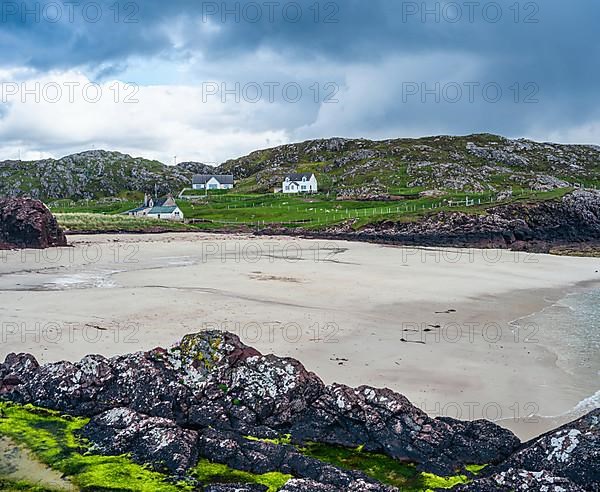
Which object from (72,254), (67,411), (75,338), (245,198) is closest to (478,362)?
(67,411)

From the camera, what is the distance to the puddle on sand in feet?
24.9

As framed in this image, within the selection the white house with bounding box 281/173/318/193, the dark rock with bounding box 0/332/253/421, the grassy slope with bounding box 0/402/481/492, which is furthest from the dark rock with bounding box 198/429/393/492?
the white house with bounding box 281/173/318/193

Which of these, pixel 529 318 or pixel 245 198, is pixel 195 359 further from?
pixel 245 198

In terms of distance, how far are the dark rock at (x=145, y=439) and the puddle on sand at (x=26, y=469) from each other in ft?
2.61

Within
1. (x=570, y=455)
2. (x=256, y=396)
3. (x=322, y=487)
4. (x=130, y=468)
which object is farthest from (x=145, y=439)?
(x=570, y=455)

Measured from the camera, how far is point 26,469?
26.2ft

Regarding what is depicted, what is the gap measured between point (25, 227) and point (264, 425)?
3949 centimetres

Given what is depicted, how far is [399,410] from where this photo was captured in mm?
8922

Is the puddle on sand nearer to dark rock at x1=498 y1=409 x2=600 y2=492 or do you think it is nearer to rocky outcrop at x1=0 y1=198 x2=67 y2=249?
dark rock at x1=498 y1=409 x2=600 y2=492

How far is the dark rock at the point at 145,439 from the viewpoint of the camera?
26.2ft

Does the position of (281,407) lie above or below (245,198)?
below

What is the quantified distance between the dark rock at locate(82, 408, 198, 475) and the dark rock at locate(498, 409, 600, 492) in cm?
457

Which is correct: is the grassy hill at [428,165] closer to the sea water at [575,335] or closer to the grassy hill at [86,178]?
the grassy hill at [86,178]

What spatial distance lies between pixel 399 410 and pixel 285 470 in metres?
2.23
